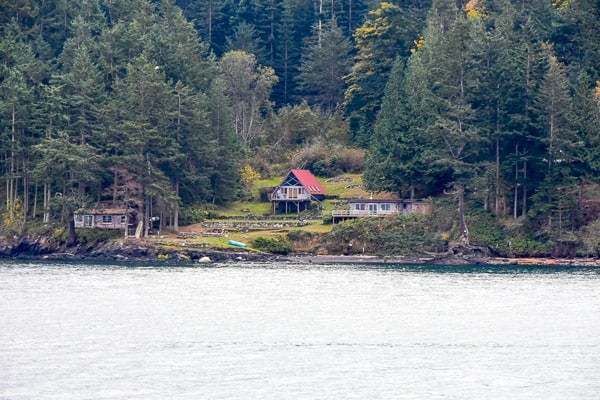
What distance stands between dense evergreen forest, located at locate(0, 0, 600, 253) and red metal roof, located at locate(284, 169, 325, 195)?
20.0 ft

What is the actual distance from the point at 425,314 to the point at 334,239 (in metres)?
37.8

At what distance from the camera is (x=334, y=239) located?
10250 cm

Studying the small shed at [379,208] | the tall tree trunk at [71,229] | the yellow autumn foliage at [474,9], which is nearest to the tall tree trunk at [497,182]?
the small shed at [379,208]

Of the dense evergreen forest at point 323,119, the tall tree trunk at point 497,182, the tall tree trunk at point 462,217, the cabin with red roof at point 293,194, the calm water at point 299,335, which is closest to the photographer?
the calm water at point 299,335

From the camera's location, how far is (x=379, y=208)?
4262 inches

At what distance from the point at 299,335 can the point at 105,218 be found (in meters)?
54.9

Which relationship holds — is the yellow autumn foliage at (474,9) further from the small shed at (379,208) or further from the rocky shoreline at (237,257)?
the rocky shoreline at (237,257)

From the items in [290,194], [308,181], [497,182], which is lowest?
[290,194]

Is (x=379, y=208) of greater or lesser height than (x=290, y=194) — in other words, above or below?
below

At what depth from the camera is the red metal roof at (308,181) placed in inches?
4688

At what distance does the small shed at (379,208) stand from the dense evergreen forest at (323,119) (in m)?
1.69

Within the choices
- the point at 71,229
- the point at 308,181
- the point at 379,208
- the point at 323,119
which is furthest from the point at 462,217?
the point at 323,119

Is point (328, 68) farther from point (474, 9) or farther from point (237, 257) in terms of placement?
point (237, 257)

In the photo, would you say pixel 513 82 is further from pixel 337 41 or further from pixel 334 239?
pixel 337 41
